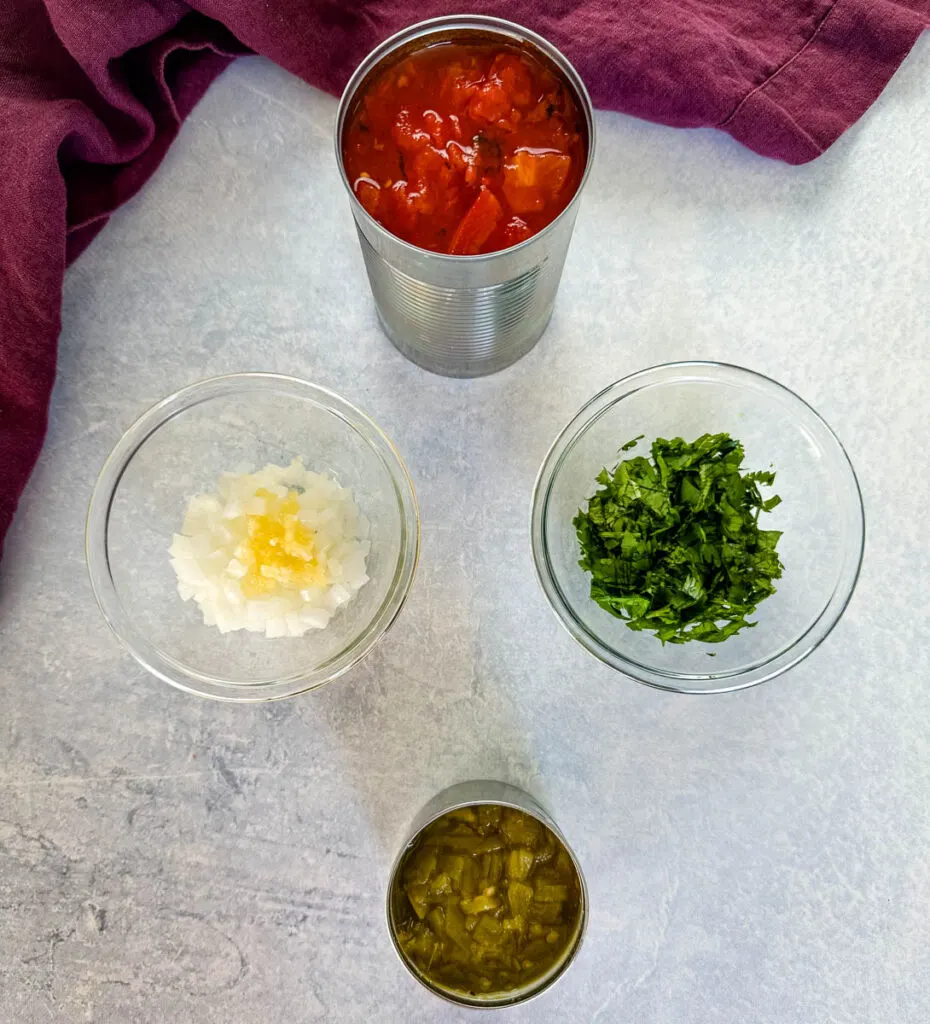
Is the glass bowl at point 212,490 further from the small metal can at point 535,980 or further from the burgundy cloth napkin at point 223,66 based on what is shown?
the small metal can at point 535,980

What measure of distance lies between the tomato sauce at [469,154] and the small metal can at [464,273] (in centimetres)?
3

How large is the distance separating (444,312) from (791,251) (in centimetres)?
85

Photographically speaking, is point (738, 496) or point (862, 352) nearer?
point (738, 496)

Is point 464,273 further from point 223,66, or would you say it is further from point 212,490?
point 223,66

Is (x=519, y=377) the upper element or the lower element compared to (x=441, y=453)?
upper

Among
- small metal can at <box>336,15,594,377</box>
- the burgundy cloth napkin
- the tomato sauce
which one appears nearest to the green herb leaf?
small metal can at <box>336,15,594,377</box>

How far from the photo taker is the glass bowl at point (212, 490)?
6.25ft

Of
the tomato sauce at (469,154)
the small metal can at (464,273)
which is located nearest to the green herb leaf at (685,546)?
the small metal can at (464,273)

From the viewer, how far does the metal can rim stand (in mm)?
1477

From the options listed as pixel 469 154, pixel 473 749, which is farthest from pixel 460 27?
pixel 473 749

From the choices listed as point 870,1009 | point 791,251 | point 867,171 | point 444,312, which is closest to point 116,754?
point 444,312

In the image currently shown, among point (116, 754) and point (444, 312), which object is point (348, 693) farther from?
point (444, 312)

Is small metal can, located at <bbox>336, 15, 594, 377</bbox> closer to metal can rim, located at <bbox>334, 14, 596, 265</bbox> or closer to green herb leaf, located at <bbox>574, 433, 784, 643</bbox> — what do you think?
metal can rim, located at <bbox>334, 14, 596, 265</bbox>

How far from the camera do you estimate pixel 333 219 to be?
6.81 feet
